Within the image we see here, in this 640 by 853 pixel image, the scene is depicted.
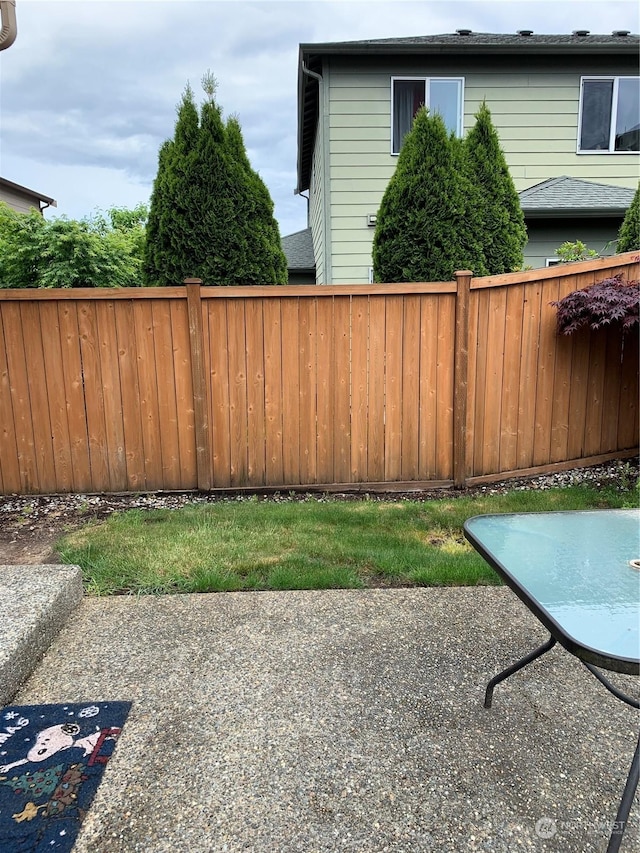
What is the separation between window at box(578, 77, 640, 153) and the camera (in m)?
8.02

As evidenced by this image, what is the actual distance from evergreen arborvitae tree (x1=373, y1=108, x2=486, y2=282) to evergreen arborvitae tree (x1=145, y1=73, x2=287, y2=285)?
4.32 feet

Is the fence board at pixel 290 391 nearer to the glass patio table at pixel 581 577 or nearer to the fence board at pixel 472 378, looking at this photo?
the fence board at pixel 472 378

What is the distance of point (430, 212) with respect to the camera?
521 centimetres

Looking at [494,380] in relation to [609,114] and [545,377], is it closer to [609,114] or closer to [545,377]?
[545,377]

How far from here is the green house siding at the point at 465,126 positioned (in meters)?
7.70

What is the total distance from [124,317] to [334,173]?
4893mm

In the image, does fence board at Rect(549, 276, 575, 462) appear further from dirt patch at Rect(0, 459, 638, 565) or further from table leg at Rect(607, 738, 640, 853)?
table leg at Rect(607, 738, 640, 853)

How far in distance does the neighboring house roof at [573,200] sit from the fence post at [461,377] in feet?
12.7

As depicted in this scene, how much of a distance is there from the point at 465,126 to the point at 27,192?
50.5 ft

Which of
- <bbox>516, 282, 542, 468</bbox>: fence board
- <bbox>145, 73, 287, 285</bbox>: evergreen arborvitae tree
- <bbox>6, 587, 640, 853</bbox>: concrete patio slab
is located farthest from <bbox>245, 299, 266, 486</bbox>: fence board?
<bbox>516, 282, 542, 468</bbox>: fence board

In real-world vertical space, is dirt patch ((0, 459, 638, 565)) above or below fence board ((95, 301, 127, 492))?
below

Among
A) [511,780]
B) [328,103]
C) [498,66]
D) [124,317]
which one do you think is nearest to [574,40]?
[498,66]

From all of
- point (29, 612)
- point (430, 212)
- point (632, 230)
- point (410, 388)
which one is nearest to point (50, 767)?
point (29, 612)

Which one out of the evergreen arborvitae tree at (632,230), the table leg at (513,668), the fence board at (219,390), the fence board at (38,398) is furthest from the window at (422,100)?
the table leg at (513,668)
